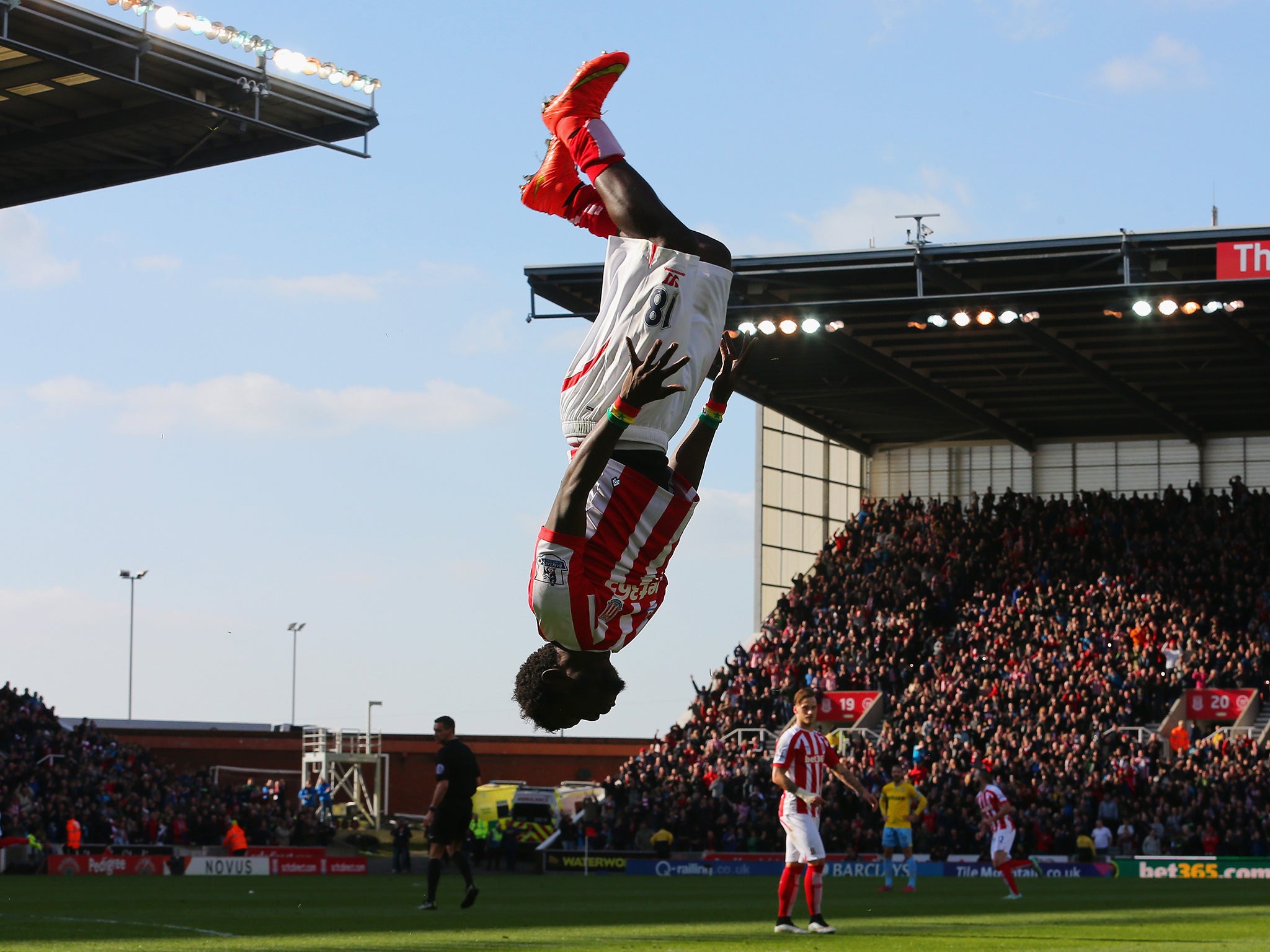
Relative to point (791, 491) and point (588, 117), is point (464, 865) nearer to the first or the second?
point (588, 117)

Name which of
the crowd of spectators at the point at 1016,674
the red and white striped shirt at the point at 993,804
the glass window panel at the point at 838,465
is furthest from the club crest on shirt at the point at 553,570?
the glass window panel at the point at 838,465

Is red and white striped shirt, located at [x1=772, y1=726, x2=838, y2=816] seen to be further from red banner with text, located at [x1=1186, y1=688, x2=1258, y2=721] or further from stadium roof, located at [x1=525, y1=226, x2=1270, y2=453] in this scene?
red banner with text, located at [x1=1186, y1=688, x2=1258, y2=721]

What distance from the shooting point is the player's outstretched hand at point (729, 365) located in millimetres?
7484

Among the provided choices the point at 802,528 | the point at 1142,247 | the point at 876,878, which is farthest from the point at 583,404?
the point at 802,528

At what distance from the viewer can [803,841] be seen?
14.2m

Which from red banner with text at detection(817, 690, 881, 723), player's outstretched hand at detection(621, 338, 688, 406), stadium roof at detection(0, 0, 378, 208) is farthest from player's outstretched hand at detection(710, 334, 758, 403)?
red banner with text at detection(817, 690, 881, 723)

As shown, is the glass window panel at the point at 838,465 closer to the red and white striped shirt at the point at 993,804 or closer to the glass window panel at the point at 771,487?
the glass window panel at the point at 771,487

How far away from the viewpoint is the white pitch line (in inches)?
505

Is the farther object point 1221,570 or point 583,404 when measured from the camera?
point 1221,570

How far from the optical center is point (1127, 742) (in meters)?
32.8

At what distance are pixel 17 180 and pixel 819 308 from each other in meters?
15.8

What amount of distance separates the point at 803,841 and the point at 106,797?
67.9 feet

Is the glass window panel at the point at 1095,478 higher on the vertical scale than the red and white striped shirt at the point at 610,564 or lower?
higher

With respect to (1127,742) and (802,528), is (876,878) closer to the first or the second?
(1127,742)
